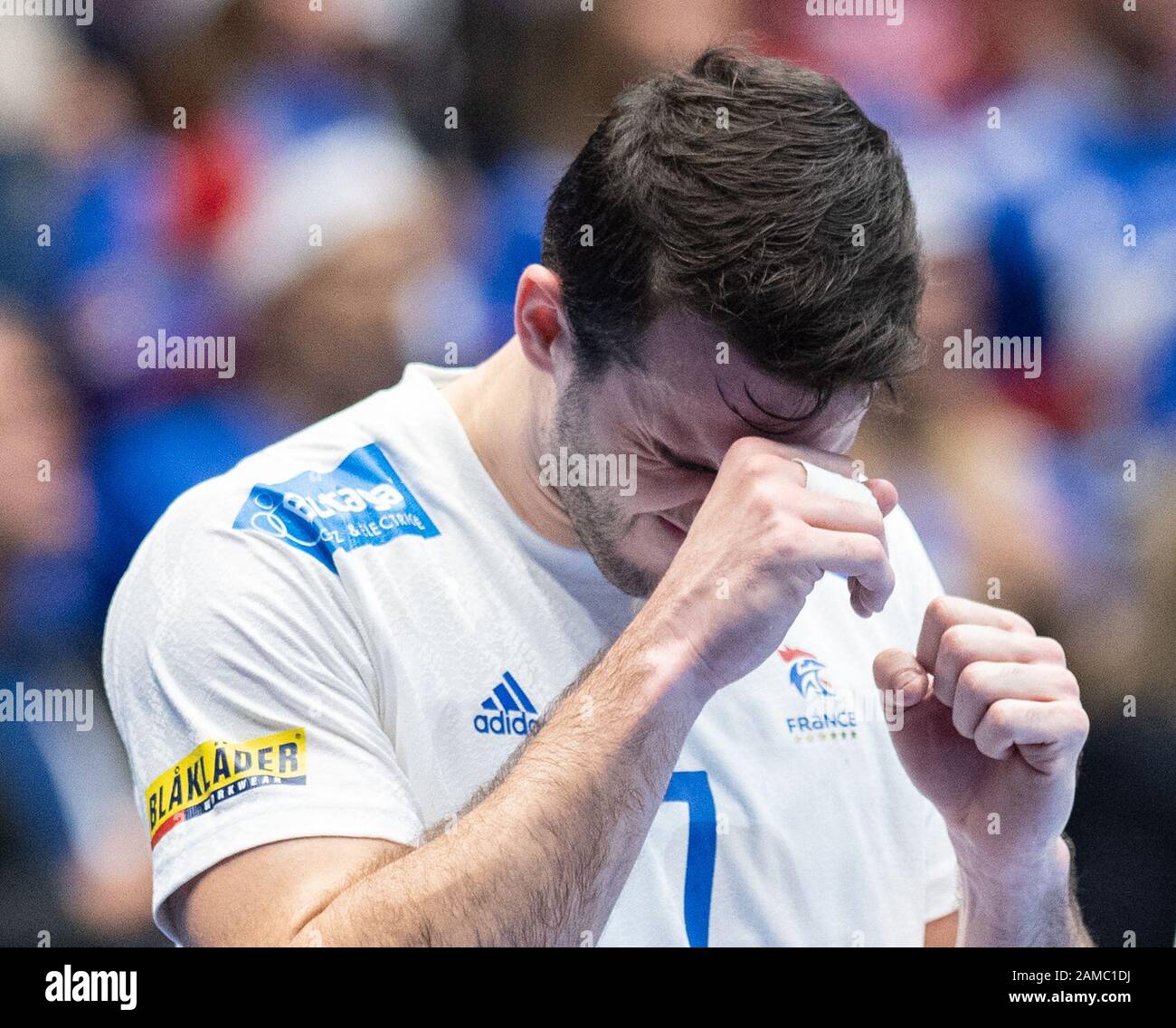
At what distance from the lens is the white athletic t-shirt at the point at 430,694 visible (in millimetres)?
1495

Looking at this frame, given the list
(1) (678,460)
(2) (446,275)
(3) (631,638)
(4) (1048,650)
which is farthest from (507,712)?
(2) (446,275)

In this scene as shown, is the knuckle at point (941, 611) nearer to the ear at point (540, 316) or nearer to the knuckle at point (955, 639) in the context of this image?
the knuckle at point (955, 639)

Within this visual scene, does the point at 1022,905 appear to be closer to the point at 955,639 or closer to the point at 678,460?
the point at 955,639

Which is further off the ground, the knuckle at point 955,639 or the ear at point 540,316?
the ear at point 540,316

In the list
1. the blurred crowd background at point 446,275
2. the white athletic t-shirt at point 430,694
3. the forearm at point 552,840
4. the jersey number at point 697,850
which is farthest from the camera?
the blurred crowd background at point 446,275

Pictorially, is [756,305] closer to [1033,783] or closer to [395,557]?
[395,557]

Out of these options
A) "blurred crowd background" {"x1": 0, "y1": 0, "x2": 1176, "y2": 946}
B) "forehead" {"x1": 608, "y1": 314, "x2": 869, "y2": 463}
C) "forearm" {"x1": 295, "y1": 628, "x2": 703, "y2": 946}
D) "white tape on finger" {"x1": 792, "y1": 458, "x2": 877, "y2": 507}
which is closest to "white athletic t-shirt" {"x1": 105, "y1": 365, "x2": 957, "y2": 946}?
"forearm" {"x1": 295, "y1": 628, "x2": 703, "y2": 946}

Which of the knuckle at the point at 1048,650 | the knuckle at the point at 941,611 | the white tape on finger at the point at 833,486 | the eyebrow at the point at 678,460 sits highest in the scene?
the eyebrow at the point at 678,460

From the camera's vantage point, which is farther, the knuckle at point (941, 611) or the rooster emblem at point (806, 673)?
the rooster emblem at point (806, 673)

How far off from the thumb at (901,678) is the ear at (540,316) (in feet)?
1.91

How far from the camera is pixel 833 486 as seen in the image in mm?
1504

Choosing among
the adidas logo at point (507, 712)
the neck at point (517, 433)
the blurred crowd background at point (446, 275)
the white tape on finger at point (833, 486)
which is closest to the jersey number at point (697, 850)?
the adidas logo at point (507, 712)
